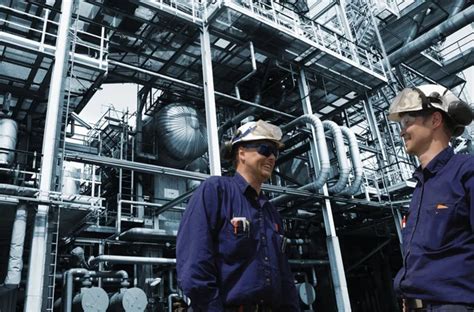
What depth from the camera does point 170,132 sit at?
1262cm

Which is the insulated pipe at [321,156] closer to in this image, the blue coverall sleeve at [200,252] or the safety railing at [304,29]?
the safety railing at [304,29]

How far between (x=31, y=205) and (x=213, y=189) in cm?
571

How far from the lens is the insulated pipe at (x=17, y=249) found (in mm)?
6527

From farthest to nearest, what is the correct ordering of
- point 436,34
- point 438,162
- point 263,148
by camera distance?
point 436,34 → point 263,148 → point 438,162

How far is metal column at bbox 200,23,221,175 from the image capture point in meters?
9.73

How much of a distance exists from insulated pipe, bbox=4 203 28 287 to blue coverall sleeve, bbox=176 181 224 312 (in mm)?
5561

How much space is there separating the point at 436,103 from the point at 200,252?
1753 millimetres

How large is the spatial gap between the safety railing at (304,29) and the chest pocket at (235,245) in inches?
359

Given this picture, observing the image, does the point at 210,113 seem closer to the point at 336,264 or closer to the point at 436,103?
the point at 336,264

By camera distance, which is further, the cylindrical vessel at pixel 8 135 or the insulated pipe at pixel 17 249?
the cylindrical vessel at pixel 8 135

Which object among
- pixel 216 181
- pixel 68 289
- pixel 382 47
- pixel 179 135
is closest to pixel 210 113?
pixel 179 135

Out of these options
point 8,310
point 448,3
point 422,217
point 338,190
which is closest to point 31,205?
point 8,310

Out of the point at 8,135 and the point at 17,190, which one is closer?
the point at 17,190

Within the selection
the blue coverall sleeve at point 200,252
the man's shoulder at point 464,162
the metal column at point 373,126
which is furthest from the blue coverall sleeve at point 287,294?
the metal column at point 373,126
